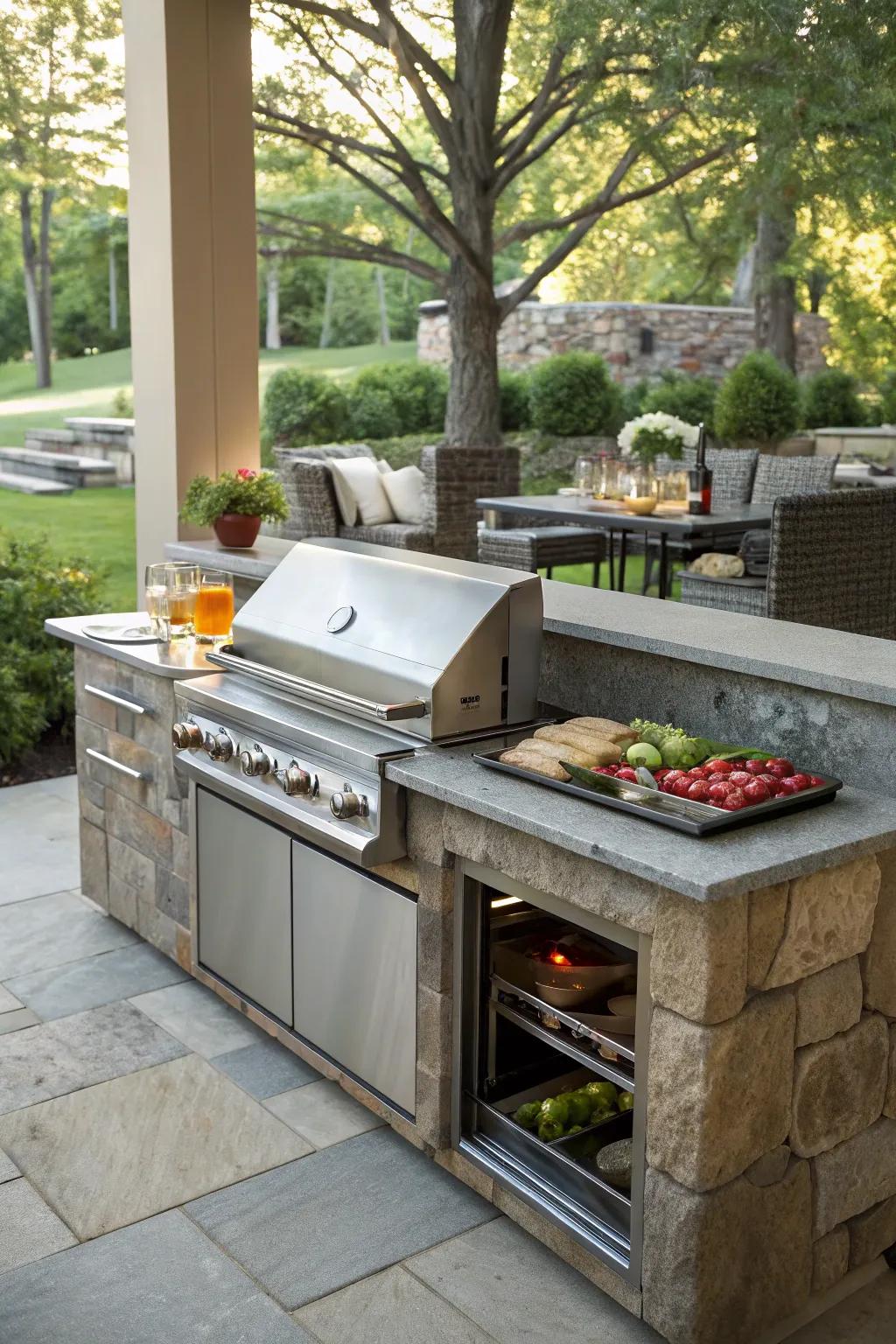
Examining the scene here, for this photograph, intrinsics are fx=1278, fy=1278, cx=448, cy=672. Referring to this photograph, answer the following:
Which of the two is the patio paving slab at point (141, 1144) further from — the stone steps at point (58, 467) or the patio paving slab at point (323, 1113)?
the stone steps at point (58, 467)

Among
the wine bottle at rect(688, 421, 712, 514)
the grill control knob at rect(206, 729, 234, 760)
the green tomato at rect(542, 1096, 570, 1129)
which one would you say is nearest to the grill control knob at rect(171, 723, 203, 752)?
the grill control knob at rect(206, 729, 234, 760)

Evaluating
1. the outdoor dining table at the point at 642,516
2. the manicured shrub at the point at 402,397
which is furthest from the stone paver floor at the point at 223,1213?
the manicured shrub at the point at 402,397

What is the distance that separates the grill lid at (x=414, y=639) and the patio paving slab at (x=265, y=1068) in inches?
32.8

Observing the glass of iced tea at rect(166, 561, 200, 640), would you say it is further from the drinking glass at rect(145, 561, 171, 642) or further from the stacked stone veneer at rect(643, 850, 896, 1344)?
the stacked stone veneer at rect(643, 850, 896, 1344)

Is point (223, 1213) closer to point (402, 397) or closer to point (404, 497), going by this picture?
point (404, 497)

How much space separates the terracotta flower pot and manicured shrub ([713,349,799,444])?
7818mm

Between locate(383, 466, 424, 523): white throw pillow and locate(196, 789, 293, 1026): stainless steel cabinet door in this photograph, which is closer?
locate(196, 789, 293, 1026): stainless steel cabinet door

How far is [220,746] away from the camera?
2.77m

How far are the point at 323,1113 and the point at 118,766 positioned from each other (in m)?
1.13

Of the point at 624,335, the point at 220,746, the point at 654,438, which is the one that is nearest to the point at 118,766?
the point at 220,746

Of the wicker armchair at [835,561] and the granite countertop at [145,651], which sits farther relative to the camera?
the wicker armchair at [835,561]

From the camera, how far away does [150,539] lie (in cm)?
427

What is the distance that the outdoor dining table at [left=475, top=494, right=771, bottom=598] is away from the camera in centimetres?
548

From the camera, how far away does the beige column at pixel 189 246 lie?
12.9 feet
